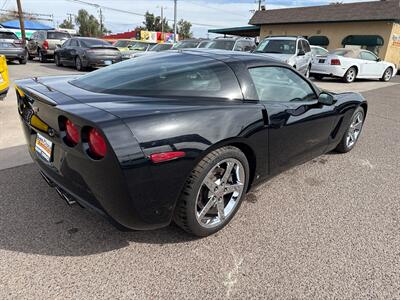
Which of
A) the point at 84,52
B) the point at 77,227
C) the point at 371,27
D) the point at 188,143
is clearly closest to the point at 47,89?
the point at 77,227

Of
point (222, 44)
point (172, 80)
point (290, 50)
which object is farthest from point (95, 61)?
point (172, 80)

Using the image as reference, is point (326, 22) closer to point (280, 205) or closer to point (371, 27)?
point (371, 27)

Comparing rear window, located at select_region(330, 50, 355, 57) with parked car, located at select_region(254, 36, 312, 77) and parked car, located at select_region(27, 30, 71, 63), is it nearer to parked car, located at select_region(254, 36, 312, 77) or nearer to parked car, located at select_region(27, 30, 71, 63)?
parked car, located at select_region(254, 36, 312, 77)

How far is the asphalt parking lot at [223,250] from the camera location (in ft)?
6.40

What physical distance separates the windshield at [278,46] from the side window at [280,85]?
8.26 metres

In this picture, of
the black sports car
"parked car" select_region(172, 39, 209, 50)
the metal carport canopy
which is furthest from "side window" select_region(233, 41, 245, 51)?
the metal carport canopy

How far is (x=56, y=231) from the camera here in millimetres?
2400

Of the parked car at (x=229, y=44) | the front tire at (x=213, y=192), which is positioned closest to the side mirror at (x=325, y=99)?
the front tire at (x=213, y=192)

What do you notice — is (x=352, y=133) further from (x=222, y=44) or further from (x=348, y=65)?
(x=348, y=65)

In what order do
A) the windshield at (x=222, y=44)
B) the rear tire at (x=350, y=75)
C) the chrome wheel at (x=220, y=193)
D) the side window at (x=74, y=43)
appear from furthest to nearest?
the side window at (x=74, y=43) < the rear tire at (x=350, y=75) < the windshield at (x=222, y=44) < the chrome wheel at (x=220, y=193)

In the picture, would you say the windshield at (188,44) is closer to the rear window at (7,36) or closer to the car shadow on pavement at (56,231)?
the rear window at (7,36)

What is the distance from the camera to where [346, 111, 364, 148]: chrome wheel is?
430cm

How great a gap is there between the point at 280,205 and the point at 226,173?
2.78 ft

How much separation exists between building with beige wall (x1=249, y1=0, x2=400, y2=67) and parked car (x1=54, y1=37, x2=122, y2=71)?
19026mm
